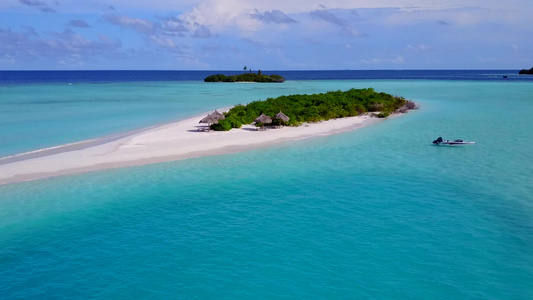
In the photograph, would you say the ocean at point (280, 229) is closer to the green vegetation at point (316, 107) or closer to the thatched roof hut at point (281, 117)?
the thatched roof hut at point (281, 117)

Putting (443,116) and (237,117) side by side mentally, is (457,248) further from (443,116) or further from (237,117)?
(443,116)

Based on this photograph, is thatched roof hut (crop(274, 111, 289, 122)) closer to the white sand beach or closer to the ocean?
the white sand beach

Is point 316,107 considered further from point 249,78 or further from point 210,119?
point 249,78

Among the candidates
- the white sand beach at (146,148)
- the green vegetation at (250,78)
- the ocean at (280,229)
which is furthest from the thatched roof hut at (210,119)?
the green vegetation at (250,78)

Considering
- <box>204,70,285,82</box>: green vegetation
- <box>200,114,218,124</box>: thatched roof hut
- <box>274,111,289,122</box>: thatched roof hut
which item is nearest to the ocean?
<box>200,114,218,124</box>: thatched roof hut

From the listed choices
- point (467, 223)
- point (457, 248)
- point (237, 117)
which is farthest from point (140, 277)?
point (237, 117)

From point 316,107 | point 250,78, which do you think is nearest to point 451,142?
point 316,107
